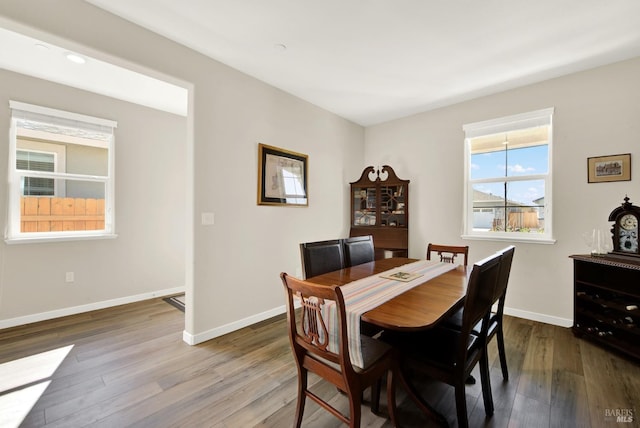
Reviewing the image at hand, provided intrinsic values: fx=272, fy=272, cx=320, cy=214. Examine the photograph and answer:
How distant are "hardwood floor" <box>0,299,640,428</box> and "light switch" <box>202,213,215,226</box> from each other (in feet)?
3.63

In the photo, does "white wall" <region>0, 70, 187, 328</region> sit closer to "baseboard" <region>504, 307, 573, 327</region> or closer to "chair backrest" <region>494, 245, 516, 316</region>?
"chair backrest" <region>494, 245, 516, 316</region>

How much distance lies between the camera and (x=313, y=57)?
2.57 meters

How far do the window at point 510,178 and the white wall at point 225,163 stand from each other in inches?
82.1

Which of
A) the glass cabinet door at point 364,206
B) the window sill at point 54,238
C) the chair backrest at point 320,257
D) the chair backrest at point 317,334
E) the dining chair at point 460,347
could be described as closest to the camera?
the chair backrest at point 317,334

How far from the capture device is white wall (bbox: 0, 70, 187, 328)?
110 inches

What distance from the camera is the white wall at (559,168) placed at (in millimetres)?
2607

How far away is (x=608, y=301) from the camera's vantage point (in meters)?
2.40

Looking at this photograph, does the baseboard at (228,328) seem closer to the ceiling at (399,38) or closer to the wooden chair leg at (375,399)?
the wooden chair leg at (375,399)

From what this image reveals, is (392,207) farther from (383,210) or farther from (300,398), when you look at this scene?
(300,398)

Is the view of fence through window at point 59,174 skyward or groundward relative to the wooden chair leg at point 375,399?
skyward

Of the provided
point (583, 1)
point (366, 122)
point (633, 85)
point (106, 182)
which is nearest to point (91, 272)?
point (106, 182)

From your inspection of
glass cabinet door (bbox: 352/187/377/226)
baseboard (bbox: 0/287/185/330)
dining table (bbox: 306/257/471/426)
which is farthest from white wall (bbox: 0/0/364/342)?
dining table (bbox: 306/257/471/426)

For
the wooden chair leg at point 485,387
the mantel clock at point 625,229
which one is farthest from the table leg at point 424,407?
the mantel clock at point 625,229

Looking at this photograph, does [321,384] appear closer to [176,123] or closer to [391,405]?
[391,405]
